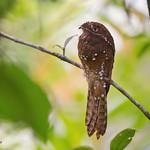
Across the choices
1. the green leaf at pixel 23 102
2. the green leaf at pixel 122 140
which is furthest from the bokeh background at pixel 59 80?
the green leaf at pixel 122 140

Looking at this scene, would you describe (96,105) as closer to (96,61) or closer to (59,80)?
(96,61)

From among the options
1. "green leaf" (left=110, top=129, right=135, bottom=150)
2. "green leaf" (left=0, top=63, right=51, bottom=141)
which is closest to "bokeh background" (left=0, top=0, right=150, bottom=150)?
"green leaf" (left=0, top=63, right=51, bottom=141)

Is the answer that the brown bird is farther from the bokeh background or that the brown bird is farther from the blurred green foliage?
the blurred green foliage

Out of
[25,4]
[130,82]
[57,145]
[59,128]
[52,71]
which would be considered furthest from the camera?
[52,71]

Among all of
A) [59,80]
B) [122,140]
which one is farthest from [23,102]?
[59,80]

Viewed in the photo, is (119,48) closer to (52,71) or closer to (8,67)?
(52,71)

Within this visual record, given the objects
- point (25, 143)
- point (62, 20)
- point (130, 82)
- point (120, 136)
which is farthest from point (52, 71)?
point (120, 136)

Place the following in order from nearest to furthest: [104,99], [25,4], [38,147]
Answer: [104,99] → [38,147] → [25,4]
